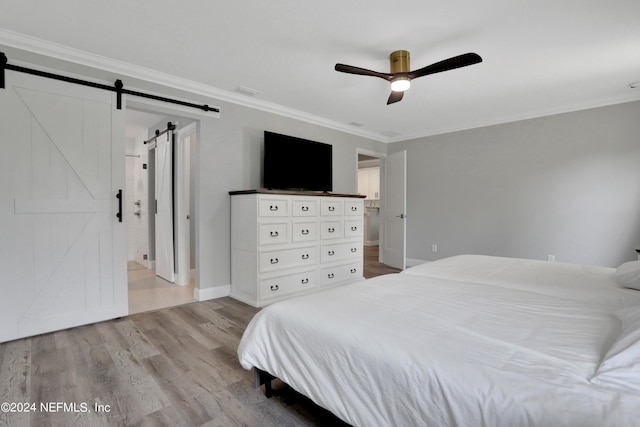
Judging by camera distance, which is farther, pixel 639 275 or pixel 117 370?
pixel 117 370

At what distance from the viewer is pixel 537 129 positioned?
429 centimetres

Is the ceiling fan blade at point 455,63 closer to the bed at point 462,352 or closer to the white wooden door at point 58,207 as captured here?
the bed at point 462,352

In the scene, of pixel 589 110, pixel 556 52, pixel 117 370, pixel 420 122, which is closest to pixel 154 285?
pixel 117 370

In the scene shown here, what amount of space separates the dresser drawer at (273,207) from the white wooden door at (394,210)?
2302mm

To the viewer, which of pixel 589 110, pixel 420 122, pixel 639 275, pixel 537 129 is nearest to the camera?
pixel 639 275

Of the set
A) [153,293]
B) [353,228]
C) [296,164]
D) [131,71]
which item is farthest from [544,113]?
[153,293]

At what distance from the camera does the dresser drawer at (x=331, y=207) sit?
12.6ft

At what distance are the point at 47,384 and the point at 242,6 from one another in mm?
2636

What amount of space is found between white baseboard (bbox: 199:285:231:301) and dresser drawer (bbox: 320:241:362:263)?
1.19 metres

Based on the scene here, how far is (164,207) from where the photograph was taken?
441cm

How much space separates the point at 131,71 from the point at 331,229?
2.69 meters

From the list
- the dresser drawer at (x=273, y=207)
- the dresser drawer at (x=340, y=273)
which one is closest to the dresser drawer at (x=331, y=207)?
the dresser drawer at (x=273, y=207)

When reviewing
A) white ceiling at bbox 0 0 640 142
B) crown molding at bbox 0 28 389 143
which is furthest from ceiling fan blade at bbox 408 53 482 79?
crown molding at bbox 0 28 389 143

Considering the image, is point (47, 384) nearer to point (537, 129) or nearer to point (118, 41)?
point (118, 41)
